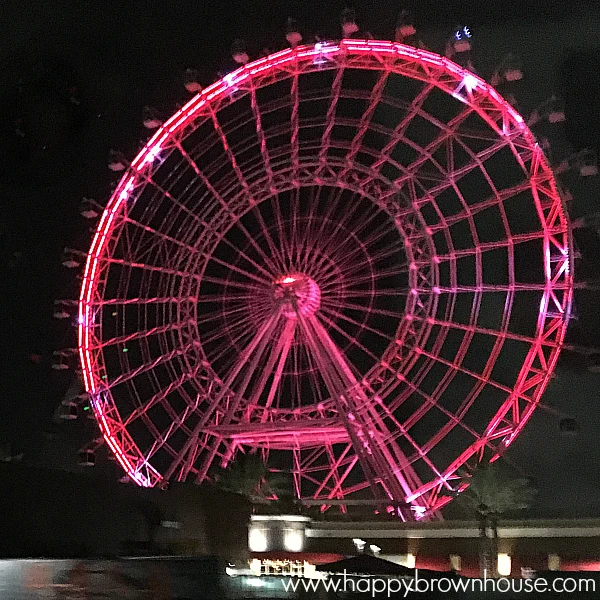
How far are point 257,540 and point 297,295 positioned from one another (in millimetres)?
5965

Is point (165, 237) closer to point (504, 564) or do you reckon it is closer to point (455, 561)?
point (455, 561)

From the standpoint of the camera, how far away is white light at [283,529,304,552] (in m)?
20.1

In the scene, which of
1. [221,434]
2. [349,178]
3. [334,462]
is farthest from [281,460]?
[349,178]

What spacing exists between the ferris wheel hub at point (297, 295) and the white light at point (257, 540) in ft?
17.3

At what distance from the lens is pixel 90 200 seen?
65.7 ft

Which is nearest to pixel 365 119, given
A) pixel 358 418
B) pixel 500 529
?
pixel 358 418

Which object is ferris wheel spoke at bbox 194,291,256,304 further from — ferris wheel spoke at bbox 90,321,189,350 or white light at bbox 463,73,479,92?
white light at bbox 463,73,479,92

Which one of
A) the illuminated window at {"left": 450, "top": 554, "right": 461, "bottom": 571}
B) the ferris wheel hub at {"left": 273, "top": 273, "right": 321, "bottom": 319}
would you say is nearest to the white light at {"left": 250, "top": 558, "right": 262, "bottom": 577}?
the illuminated window at {"left": 450, "top": 554, "right": 461, "bottom": 571}

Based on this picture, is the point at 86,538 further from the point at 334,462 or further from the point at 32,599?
the point at 334,462

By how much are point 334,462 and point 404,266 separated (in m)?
6.28

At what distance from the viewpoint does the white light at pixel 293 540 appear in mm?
20062

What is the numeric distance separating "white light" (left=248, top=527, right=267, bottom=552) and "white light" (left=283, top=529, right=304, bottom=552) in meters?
0.57

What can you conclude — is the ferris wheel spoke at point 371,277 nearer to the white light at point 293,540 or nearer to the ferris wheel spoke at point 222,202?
the ferris wheel spoke at point 222,202

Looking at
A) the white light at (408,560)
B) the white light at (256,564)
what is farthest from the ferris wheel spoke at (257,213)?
the white light at (408,560)
